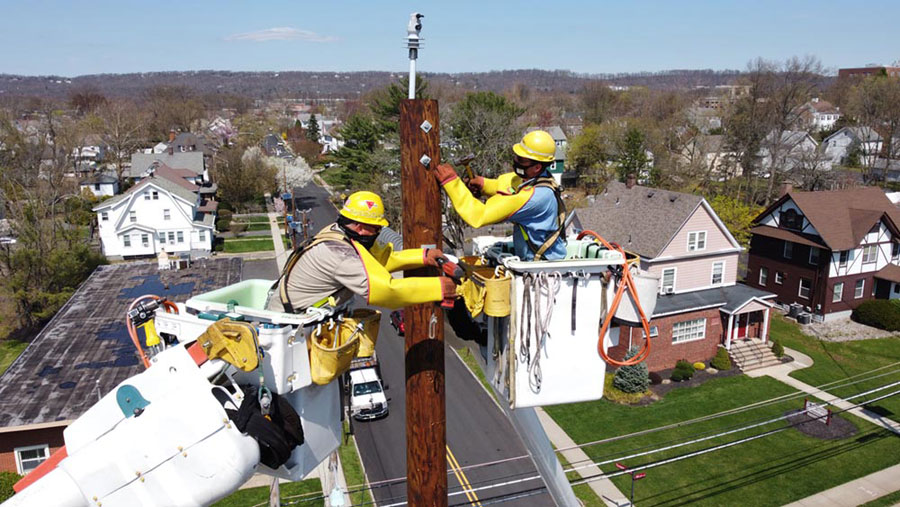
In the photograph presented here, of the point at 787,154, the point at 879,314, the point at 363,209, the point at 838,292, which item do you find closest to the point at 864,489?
the point at 879,314

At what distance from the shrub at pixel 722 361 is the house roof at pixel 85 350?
Answer: 22781mm

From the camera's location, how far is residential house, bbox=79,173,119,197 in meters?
68.5

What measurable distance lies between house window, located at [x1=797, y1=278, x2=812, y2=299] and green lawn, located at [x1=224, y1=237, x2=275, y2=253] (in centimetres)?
3914

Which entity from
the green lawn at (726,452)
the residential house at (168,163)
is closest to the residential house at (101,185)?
the residential house at (168,163)

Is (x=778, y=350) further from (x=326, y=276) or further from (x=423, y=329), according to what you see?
(x=326, y=276)

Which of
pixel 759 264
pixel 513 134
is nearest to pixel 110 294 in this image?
pixel 513 134

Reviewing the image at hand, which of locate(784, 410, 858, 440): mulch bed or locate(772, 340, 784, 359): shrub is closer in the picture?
Answer: locate(784, 410, 858, 440): mulch bed

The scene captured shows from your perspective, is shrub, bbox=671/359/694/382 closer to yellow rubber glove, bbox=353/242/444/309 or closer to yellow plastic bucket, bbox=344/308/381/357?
yellow plastic bucket, bbox=344/308/381/357

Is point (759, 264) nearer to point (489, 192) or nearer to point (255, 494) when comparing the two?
point (255, 494)

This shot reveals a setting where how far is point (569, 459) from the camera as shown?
21.2 m

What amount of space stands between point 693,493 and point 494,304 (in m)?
17.1

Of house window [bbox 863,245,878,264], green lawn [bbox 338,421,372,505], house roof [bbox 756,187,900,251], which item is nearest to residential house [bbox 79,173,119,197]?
green lawn [bbox 338,421,372,505]

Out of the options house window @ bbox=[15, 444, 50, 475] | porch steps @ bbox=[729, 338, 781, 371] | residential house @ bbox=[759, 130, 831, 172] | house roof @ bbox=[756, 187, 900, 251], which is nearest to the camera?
house window @ bbox=[15, 444, 50, 475]

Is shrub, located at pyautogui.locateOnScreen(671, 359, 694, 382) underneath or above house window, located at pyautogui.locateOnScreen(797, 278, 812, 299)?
underneath
